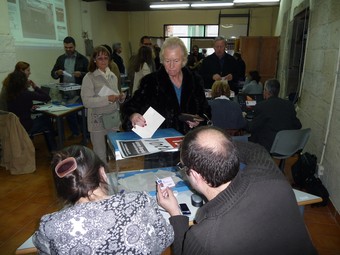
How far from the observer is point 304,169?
10.2 feet

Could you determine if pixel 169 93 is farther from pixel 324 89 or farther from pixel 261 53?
pixel 261 53

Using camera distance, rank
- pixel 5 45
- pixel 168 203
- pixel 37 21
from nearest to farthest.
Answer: pixel 168 203, pixel 5 45, pixel 37 21

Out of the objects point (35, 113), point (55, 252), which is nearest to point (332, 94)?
point (55, 252)

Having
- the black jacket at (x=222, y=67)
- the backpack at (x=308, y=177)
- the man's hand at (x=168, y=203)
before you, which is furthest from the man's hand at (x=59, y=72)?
the man's hand at (x=168, y=203)

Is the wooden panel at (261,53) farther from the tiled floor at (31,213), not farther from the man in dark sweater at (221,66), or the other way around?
the tiled floor at (31,213)

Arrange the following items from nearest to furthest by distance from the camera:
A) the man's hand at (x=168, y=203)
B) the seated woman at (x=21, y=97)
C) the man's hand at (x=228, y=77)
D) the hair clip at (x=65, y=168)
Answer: the hair clip at (x=65, y=168) < the man's hand at (x=168, y=203) < the seated woman at (x=21, y=97) < the man's hand at (x=228, y=77)

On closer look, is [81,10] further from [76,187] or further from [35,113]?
[76,187]

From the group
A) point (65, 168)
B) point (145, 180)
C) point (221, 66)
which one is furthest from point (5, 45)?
point (65, 168)

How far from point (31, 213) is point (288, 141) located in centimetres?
268

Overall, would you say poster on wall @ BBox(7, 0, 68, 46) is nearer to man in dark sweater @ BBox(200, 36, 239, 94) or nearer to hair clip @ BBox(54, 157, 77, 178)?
man in dark sweater @ BBox(200, 36, 239, 94)

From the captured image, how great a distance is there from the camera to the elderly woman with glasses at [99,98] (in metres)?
3.03

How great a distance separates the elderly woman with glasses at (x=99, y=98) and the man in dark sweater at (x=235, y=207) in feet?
7.08

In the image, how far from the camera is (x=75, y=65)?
486cm

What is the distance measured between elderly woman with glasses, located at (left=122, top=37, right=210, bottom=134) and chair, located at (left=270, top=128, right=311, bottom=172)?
45.8 inches
